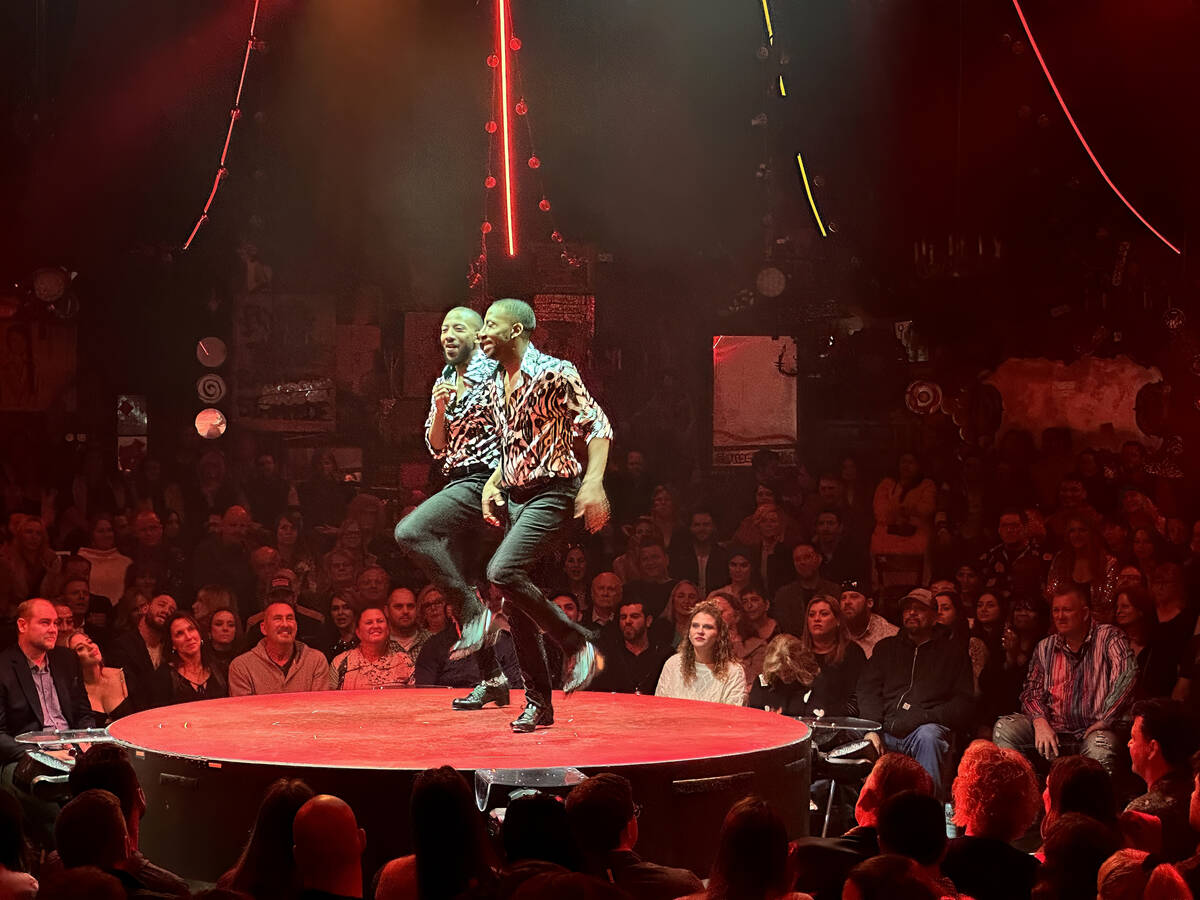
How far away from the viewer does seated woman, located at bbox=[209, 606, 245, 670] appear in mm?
7684

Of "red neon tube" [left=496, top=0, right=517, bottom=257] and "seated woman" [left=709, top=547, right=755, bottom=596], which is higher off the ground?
"red neon tube" [left=496, top=0, right=517, bottom=257]

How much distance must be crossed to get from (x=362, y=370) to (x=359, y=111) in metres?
1.70

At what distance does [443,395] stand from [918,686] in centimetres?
253

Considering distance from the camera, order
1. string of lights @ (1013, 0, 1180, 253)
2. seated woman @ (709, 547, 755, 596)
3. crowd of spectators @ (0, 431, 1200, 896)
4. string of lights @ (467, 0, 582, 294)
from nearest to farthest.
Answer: crowd of spectators @ (0, 431, 1200, 896) → seated woman @ (709, 547, 755, 596) → string of lights @ (1013, 0, 1180, 253) → string of lights @ (467, 0, 582, 294)

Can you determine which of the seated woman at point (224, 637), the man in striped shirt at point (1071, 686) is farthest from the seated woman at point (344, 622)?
the man in striped shirt at point (1071, 686)

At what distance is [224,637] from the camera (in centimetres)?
768

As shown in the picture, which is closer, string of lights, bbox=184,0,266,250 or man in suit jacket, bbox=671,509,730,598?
man in suit jacket, bbox=671,509,730,598

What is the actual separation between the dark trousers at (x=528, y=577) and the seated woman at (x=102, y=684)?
7.82 ft

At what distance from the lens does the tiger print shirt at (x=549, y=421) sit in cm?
584

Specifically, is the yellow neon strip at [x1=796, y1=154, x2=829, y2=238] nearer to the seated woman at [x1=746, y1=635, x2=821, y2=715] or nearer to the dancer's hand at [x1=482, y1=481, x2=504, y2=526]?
the seated woman at [x1=746, y1=635, x2=821, y2=715]

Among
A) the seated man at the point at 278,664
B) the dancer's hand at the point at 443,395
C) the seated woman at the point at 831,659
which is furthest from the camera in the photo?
the seated man at the point at 278,664

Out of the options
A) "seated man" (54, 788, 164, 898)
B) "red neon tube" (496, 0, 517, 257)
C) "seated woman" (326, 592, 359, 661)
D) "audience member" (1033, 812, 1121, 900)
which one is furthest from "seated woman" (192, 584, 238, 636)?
"audience member" (1033, 812, 1121, 900)

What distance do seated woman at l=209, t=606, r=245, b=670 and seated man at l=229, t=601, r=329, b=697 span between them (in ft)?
0.54

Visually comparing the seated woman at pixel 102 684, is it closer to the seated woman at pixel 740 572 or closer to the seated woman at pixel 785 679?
the seated woman at pixel 785 679
